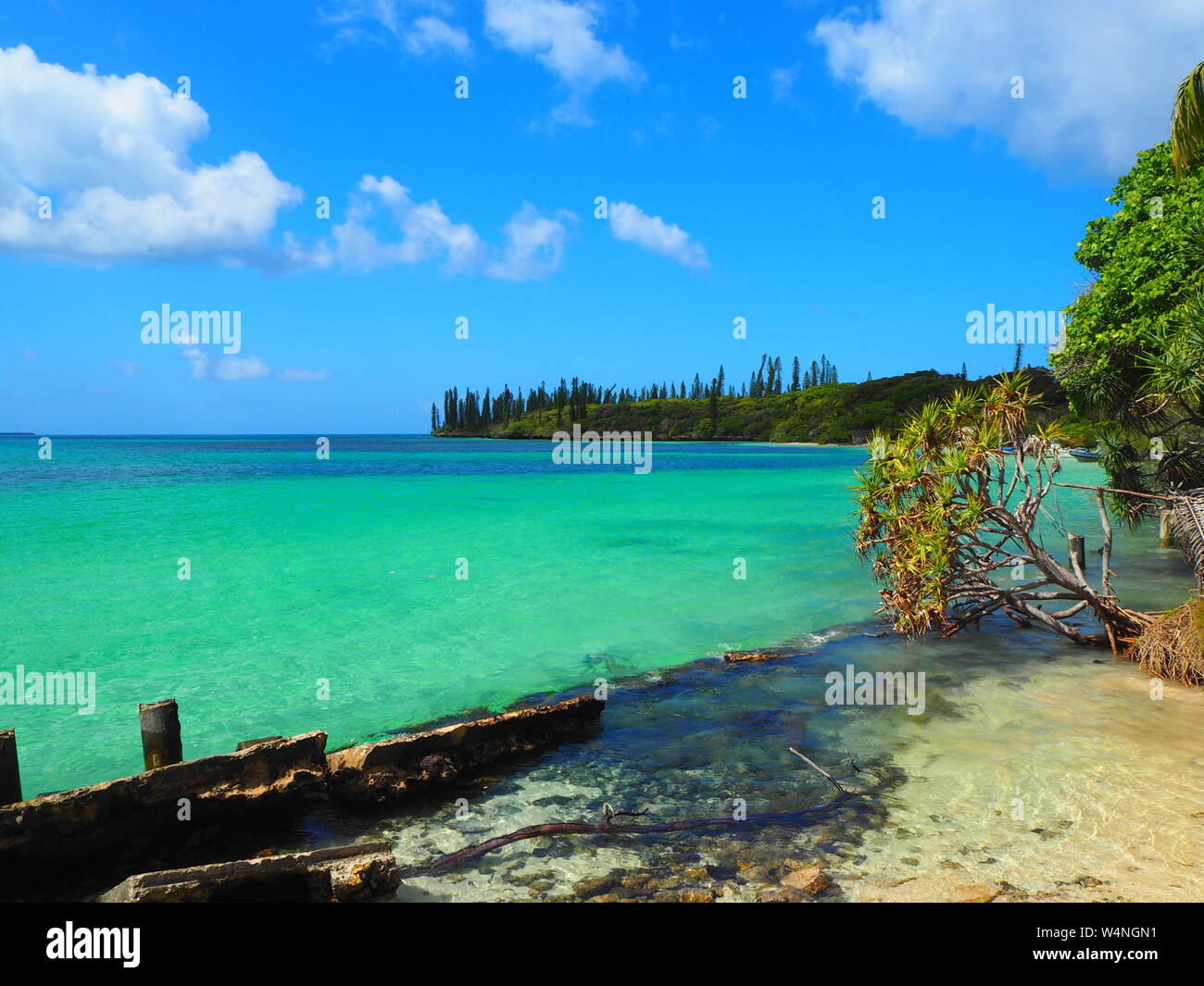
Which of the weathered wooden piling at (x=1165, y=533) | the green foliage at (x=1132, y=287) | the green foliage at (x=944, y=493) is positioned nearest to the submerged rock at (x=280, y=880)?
the green foliage at (x=944, y=493)

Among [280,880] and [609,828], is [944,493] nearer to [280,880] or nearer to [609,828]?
[609,828]

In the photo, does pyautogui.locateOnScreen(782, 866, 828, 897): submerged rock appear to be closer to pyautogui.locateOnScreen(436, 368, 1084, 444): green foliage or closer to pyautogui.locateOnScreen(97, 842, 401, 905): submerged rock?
pyautogui.locateOnScreen(97, 842, 401, 905): submerged rock

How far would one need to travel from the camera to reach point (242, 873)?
16.3 ft

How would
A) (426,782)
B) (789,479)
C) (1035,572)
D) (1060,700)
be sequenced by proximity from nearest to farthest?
(426,782) < (1060,700) < (1035,572) < (789,479)

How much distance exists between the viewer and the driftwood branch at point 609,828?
6.05m

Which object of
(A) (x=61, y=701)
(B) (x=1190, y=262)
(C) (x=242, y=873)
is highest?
(B) (x=1190, y=262)

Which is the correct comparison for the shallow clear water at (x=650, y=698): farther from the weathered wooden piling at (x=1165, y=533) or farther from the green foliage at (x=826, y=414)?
the green foliage at (x=826, y=414)

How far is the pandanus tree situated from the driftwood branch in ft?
18.9

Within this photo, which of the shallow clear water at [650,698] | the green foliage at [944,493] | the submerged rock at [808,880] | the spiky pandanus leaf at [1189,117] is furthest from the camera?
the spiky pandanus leaf at [1189,117]

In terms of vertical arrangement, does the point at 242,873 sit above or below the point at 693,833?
above

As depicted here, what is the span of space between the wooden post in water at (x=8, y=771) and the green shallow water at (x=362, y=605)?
3.32 m

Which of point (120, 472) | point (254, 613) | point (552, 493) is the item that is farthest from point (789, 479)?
point (120, 472)

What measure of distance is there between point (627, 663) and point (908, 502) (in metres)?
5.41

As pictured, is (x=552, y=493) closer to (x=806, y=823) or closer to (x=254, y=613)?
(x=254, y=613)
